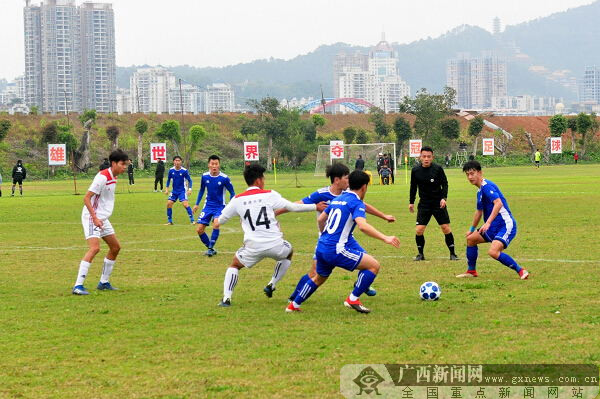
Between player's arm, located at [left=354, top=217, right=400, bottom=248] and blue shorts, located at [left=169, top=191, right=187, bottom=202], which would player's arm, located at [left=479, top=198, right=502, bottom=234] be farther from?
blue shorts, located at [left=169, top=191, right=187, bottom=202]

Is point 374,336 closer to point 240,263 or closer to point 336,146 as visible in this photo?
point 240,263

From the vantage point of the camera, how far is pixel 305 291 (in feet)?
37.5

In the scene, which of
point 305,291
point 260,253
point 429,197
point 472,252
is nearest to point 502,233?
point 472,252

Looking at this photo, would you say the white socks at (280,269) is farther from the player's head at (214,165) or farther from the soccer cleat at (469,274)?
the player's head at (214,165)

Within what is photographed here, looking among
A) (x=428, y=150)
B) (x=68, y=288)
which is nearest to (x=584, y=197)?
(x=428, y=150)

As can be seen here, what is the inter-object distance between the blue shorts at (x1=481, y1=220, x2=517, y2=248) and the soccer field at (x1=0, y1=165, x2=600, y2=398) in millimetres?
612

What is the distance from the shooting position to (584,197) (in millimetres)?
35969

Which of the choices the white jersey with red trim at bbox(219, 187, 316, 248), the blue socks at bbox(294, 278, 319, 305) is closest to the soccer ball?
the blue socks at bbox(294, 278, 319, 305)

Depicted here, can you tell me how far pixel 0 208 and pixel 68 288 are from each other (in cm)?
2586

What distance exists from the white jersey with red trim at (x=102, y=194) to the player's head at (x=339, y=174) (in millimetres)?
3451

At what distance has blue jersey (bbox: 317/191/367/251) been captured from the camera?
11.1 m

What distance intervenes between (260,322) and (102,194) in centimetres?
416

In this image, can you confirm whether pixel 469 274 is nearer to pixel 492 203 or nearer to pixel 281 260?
pixel 492 203

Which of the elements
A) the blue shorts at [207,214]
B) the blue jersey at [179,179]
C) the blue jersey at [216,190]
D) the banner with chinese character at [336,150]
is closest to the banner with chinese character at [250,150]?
the banner with chinese character at [336,150]
